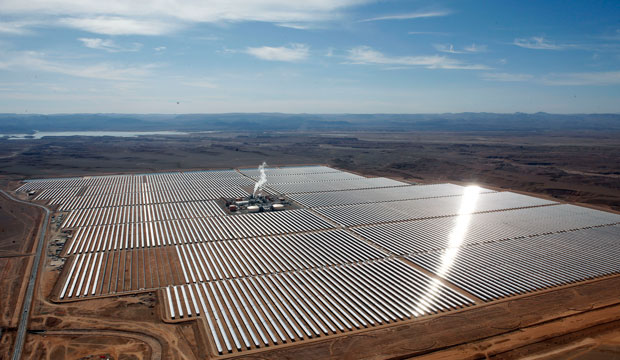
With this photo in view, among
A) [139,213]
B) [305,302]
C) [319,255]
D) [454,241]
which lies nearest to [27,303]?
[305,302]

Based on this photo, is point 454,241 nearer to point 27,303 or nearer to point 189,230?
point 189,230

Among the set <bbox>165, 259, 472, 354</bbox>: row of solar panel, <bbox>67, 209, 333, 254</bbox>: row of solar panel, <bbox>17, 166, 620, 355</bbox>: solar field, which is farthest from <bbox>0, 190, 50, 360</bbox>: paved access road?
<bbox>165, 259, 472, 354</bbox>: row of solar panel

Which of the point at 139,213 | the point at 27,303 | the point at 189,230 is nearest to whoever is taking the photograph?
the point at 27,303

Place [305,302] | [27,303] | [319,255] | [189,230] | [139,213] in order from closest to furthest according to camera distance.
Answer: [27,303] → [305,302] → [319,255] → [189,230] → [139,213]

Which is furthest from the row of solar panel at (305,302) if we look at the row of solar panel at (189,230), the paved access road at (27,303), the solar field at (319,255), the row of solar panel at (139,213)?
the row of solar panel at (139,213)

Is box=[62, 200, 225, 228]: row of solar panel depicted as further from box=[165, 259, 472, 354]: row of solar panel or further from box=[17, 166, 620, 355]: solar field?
box=[165, 259, 472, 354]: row of solar panel

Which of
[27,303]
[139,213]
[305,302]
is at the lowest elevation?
[27,303]

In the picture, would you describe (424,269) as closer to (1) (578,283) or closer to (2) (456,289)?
(2) (456,289)
